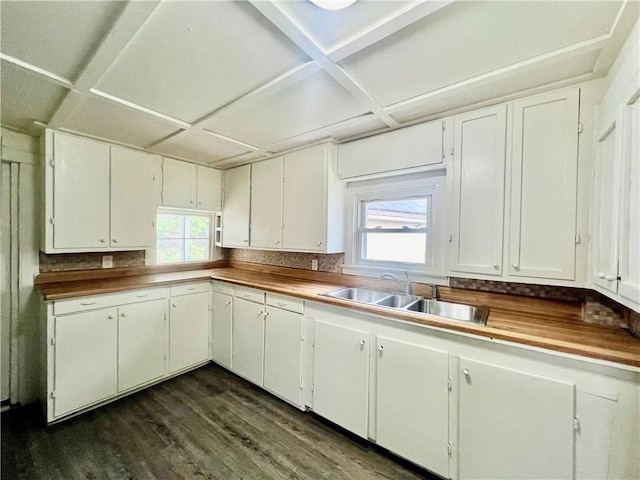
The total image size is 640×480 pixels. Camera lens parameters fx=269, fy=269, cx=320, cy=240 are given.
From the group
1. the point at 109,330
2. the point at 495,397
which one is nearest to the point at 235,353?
the point at 109,330

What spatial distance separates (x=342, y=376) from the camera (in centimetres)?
195

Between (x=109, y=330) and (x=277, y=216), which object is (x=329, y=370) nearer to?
(x=277, y=216)

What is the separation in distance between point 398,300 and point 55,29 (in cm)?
251

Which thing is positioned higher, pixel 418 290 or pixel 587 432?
pixel 418 290

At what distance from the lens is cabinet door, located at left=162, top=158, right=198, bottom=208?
299cm

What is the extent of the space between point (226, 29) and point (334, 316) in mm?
1781

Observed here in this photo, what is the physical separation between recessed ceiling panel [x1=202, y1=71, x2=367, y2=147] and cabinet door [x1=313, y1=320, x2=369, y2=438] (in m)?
1.57

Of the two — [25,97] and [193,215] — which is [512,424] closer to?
[25,97]

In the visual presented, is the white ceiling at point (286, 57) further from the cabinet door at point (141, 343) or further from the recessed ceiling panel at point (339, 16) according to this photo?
the cabinet door at point (141, 343)

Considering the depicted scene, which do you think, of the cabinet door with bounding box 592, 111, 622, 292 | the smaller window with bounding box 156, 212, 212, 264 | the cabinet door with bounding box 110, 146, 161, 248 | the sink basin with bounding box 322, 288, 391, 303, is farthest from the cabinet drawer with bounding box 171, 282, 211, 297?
the cabinet door with bounding box 592, 111, 622, 292

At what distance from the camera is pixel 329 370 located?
2.02m

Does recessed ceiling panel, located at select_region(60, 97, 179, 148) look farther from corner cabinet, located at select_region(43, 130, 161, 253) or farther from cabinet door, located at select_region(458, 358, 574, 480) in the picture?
cabinet door, located at select_region(458, 358, 574, 480)

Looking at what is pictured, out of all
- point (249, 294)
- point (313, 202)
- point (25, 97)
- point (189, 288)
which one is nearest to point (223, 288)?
point (189, 288)

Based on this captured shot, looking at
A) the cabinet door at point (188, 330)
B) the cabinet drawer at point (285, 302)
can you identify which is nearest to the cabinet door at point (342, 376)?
the cabinet drawer at point (285, 302)
